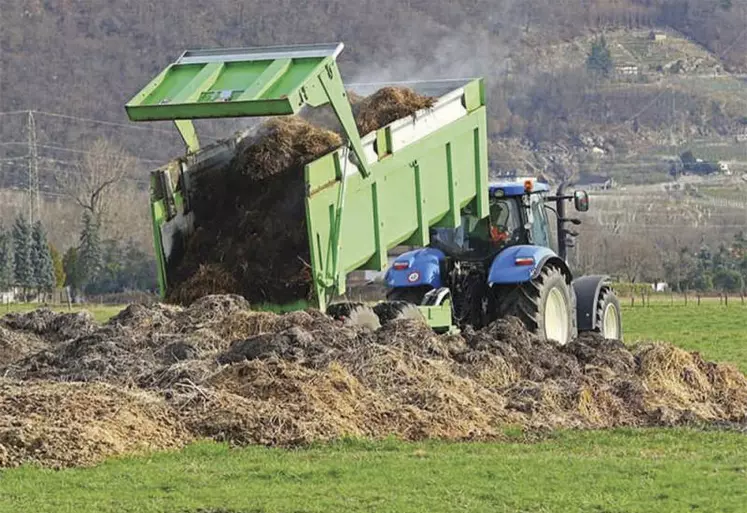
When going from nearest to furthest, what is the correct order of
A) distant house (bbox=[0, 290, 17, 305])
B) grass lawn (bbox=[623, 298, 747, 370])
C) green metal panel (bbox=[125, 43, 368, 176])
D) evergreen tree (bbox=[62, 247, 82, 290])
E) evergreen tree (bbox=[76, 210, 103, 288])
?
green metal panel (bbox=[125, 43, 368, 176]), grass lawn (bbox=[623, 298, 747, 370]), distant house (bbox=[0, 290, 17, 305]), evergreen tree (bbox=[76, 210, 103, 288]), evergreen tree (bbox=[62, 247, 82, 290])

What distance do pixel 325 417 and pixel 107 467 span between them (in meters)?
2.38

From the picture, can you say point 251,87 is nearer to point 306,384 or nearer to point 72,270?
point 306,384

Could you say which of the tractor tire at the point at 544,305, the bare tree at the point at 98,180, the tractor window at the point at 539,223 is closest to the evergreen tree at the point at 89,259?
the bare tree at the point at 98,180

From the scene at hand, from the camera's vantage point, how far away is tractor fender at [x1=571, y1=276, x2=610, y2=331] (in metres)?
23.7

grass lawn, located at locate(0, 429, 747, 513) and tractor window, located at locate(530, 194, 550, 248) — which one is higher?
tractor window, located at locate(530, 194, 550, 248)

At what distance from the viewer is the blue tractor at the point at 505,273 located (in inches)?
859

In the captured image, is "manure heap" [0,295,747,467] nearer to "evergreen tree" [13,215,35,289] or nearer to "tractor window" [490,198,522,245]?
"tractor window" [490,198,522,245]

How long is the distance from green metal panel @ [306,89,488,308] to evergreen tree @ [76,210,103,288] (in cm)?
7411

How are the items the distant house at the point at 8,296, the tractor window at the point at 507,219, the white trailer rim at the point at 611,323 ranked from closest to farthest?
the tractor window at the point at 507,219
the white trailer rim at the point at 611,323
the distant house at the point at 8,296

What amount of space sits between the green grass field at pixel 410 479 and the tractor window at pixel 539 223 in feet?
26.8

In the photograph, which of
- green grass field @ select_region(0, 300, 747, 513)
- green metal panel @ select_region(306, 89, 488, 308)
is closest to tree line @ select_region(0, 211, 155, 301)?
green metal panel @ select_region(306, 89, 488, 308)

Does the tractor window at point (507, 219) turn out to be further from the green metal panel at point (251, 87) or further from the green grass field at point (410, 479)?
the green grass field at point (410, 479)

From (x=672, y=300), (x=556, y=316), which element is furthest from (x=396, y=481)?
(x=672, y=300)

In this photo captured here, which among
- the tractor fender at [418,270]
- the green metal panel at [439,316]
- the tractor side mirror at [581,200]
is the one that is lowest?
the green metal panel at [439,316]
